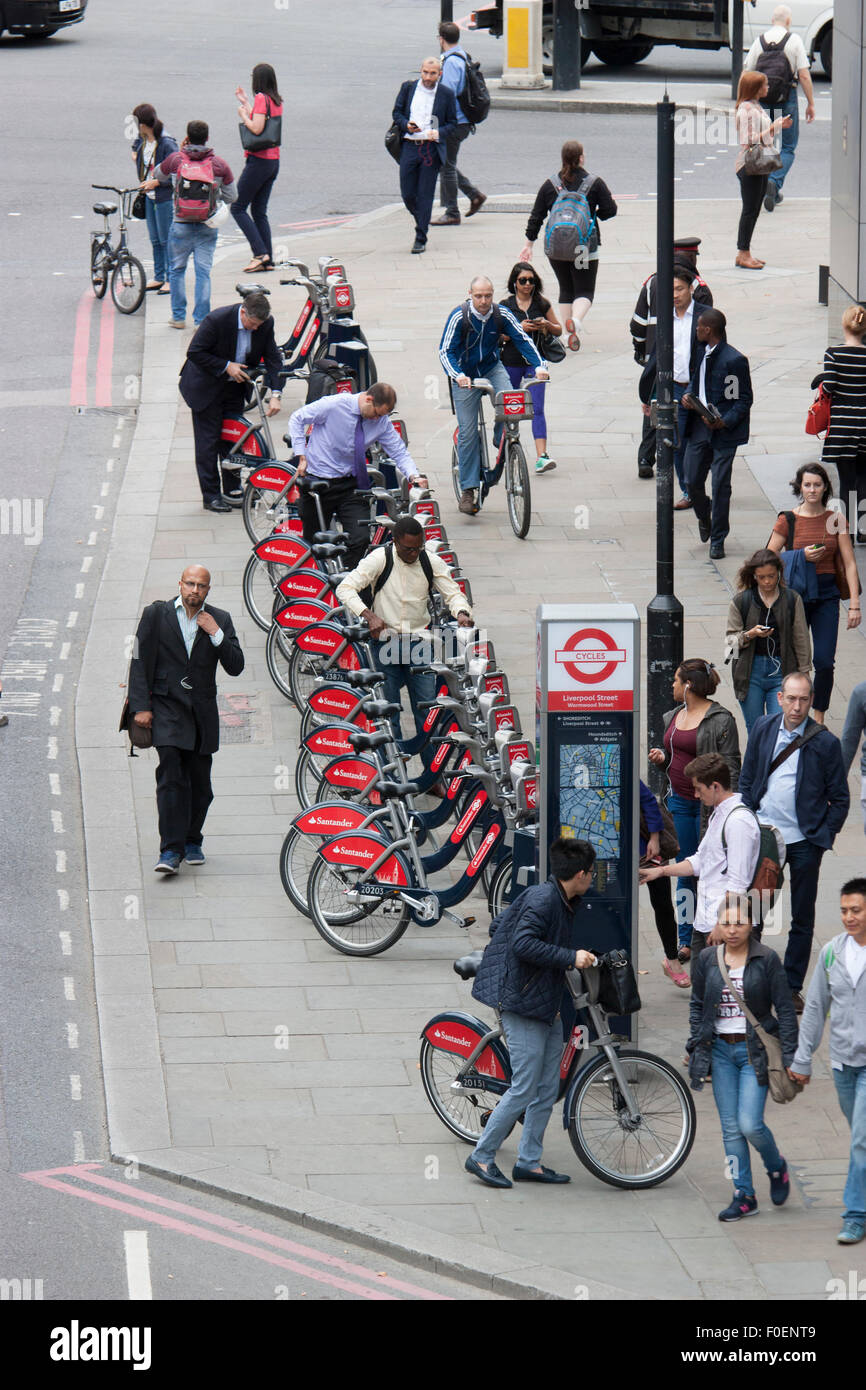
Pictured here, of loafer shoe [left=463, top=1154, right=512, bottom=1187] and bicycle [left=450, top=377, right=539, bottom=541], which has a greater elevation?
bicycle [left=450, top=377, right=539, bottom=541]

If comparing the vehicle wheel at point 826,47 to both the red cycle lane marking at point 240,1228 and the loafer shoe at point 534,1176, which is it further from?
the red cycle lane marking at point 240,1228

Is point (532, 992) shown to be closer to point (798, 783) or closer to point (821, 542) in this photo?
point (798, 783)

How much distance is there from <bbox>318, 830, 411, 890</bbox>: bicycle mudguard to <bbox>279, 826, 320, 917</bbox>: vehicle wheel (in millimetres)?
463

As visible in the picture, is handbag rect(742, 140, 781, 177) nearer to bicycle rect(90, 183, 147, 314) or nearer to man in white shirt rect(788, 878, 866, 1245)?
bicycle rect(90, 183, 147, 314)

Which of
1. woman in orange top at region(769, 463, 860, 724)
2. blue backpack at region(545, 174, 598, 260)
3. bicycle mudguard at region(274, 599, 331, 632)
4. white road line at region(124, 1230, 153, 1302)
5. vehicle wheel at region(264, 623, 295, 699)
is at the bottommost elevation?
white road line at region(124, 1230, 153, 1302)

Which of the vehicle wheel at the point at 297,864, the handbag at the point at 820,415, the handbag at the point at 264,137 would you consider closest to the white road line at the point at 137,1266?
the vehicle wheel at the point at 297,864

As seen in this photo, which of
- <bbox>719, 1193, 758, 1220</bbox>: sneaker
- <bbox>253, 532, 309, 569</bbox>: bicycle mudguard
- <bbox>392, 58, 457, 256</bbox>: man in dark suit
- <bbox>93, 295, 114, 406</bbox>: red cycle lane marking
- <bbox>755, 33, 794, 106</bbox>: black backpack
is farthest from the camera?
<bbox>755, 33, 794, 106</bbox>: black backpack

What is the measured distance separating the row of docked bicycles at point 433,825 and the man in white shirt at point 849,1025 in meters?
0.70

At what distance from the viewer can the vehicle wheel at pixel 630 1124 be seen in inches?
343

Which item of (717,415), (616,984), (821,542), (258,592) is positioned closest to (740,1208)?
(616,984)

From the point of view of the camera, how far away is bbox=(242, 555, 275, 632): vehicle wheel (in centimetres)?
1472

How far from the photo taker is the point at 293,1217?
8469 mm

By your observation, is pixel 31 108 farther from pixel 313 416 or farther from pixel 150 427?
pixel 313 416

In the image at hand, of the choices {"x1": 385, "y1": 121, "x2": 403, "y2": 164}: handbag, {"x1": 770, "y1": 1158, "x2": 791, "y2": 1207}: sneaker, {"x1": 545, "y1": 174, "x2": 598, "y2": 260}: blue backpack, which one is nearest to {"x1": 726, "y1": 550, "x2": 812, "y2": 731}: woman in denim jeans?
{"x1": 770, "y1": 1158, "x2": 791, "y2": 1207}: sneaker
